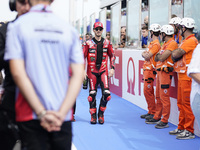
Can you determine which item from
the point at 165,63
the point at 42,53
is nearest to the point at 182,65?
the point at 165,63

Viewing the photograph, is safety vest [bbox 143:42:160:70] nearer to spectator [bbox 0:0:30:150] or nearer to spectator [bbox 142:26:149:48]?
spectator [bbox 142:26:149:48]

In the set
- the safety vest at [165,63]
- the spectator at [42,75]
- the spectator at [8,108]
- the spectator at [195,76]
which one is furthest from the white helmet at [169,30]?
the spectator at [42,75]

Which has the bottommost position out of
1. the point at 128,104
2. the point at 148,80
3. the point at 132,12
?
the point at 128,104

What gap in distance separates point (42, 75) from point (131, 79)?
820cm

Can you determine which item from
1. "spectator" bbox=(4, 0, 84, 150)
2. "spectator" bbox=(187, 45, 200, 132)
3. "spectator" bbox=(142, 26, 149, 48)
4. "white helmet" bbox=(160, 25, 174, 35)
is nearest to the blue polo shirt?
"spectator" bbox=(4, 0, 84, 150)

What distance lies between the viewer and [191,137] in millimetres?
6031

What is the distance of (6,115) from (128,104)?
305 inches

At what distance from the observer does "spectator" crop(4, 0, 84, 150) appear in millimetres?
2041

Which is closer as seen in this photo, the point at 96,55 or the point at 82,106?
the point at 96,55

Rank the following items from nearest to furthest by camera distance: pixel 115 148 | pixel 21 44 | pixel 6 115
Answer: pixel 21 44 → pixel 6 115 → pixel 115 148

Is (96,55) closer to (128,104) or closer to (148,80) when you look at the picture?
(148,80)

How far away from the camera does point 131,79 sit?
10.2 meters

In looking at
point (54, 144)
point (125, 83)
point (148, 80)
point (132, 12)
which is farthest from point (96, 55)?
point (54, 144)

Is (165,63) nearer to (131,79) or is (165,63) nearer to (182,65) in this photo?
(182,65)
